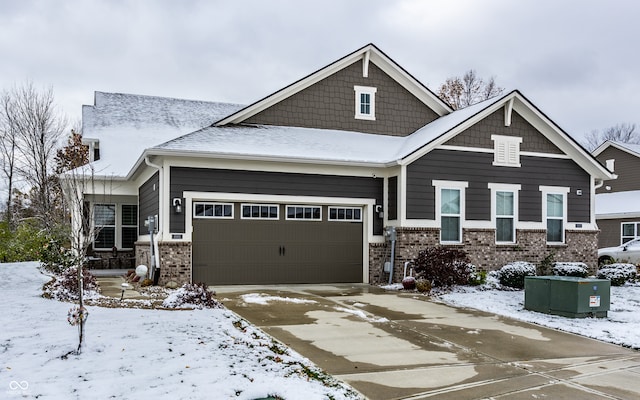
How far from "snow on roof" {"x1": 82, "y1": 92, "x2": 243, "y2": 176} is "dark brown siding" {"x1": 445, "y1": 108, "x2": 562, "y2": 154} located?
1098 centimetres

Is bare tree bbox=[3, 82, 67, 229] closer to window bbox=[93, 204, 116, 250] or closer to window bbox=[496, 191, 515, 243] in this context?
window bbox=[93, 204, 116, 250]

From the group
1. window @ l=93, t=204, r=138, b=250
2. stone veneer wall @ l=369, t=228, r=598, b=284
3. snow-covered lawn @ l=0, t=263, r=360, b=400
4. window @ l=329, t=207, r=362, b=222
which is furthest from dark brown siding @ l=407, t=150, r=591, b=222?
window @ l=93, t=204, r=138, b=250

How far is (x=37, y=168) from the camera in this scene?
2866 cm

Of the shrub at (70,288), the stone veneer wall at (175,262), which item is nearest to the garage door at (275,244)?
the stone veneer wall at (175,262)

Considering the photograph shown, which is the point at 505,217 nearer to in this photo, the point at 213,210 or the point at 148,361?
the point at 213,210

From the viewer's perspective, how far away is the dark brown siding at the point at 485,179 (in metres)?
16.6

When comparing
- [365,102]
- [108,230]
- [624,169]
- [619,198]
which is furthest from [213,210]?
[624,169]

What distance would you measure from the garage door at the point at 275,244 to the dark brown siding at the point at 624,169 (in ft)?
65.7

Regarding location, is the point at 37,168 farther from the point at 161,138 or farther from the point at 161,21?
the point at 161,21

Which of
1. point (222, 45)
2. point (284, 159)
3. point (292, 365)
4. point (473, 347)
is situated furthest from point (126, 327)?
point (222, 45)

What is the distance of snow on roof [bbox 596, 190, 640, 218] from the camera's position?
2612 cm

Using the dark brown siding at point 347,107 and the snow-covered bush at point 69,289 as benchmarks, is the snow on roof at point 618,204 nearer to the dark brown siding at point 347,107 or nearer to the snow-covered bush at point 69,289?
the dark brown siding at point 347,107

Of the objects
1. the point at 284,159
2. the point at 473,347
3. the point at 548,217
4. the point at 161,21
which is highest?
the point at 161,21

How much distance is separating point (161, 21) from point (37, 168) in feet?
52.6
